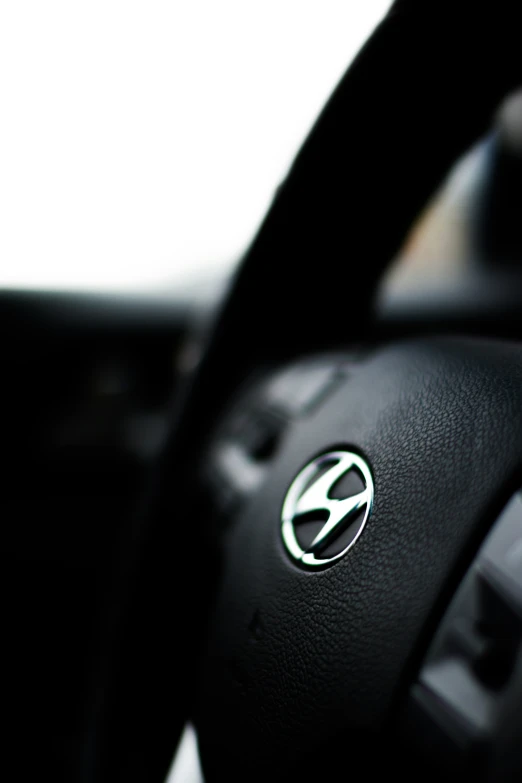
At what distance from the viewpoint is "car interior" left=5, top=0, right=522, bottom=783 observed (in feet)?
1.18

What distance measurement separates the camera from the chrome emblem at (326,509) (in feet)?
1.37

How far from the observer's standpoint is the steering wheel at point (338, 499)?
36 cm

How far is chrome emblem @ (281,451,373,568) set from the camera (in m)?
0.42

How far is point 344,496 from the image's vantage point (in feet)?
1.44

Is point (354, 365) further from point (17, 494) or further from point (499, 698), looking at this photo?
point (17, 494)

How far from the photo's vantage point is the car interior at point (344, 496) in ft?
1.18

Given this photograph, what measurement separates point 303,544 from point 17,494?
1133 millimetres

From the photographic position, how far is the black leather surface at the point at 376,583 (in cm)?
36

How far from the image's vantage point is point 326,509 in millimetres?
446

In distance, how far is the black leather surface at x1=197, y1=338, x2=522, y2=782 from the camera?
0.36 metres

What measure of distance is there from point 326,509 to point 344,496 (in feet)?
0.06

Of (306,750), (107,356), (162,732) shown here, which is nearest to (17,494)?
(107,356)

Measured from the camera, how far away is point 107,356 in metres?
1.52

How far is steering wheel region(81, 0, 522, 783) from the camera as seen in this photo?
36cm
